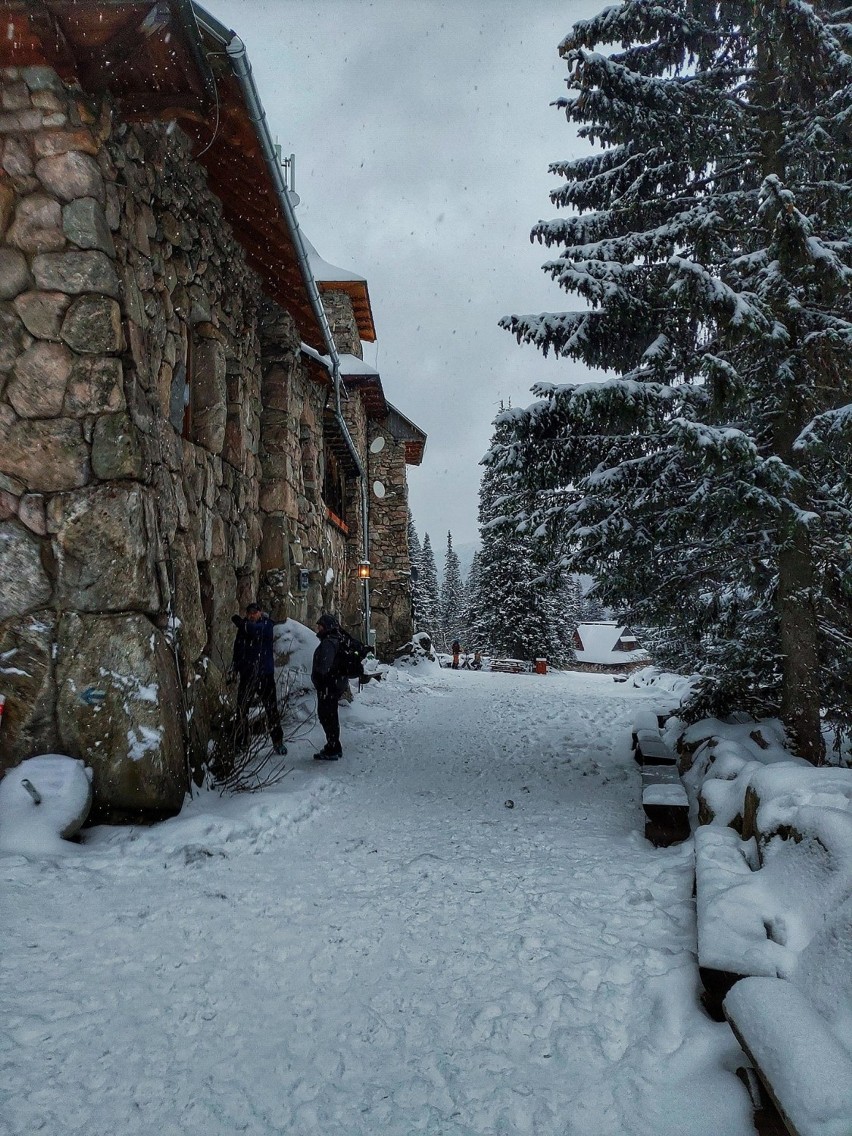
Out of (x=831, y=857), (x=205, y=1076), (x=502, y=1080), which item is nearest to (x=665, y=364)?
(x=831, y=857)

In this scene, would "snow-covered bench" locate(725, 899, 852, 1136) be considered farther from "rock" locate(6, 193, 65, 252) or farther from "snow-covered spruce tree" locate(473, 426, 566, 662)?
"snow-covered spruce tree" locate(473, 426, 566, 662)

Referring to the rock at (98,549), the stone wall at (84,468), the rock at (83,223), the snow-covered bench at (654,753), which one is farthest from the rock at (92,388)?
the snow-covered bench at (654,753)

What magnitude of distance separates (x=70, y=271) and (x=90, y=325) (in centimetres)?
35

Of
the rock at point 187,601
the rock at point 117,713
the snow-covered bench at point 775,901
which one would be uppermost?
the rock at point 187,601

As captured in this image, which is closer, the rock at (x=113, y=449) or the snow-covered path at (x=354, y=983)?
the snow-covered path at (x=354, y=983)

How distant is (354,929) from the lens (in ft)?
10.2

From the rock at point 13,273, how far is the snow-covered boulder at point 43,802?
293 cm

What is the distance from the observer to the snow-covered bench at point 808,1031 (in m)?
1.56

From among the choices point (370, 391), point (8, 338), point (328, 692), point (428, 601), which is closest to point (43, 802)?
point (8, 338)

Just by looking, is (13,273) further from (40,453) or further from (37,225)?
(40,453)

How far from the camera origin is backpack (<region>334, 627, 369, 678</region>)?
687cm

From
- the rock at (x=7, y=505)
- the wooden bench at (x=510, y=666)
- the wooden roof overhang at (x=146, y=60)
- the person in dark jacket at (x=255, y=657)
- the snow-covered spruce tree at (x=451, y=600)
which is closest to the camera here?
the wooden roof overhang at (x=146, y=60)

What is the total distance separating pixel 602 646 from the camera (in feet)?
169

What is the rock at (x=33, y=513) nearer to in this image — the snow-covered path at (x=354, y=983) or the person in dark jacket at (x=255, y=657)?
the snow-covered path at (x=354, y=983)
